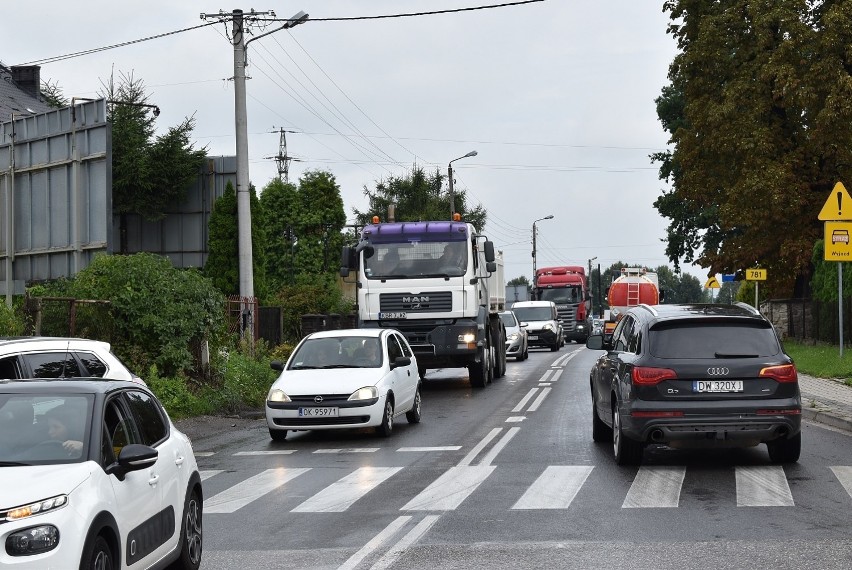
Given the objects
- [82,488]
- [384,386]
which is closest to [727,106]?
[384,386]

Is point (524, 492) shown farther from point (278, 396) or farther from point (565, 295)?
point (565, 295)

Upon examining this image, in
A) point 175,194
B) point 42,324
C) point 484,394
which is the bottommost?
point 484,394

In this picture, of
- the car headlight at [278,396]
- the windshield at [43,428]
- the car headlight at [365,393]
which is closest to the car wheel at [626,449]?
the car headlight at [365,393]

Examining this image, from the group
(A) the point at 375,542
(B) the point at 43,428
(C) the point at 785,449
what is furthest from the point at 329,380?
(B) the point at 43,428

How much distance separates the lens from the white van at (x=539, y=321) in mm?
50250

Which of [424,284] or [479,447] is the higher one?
[424,284]

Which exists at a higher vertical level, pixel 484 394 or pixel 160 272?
pixel 160 272

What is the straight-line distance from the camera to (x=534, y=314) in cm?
5088

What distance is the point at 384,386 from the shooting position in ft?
56.0

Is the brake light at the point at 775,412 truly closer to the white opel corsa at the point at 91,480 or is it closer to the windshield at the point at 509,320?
the white opel corsa at the point at 91,480

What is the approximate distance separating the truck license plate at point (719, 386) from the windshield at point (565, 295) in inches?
2186

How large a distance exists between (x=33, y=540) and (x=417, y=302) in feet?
66.9

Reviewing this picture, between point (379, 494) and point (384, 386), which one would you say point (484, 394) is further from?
point (379, 494)

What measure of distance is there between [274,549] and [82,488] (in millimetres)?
3027
